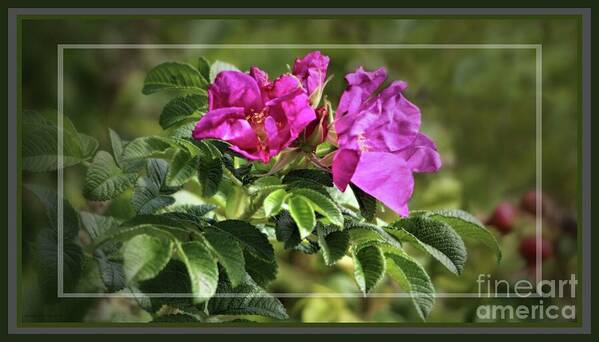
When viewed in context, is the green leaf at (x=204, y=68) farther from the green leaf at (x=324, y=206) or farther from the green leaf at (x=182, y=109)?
the green leaf at (x=324, y=206)

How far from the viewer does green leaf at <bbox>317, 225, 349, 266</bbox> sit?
1.33 metres

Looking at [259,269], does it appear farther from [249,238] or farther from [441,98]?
[441,98]

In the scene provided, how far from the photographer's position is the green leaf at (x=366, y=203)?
1391 millimetres

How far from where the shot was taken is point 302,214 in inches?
50.8

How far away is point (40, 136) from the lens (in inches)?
62.3

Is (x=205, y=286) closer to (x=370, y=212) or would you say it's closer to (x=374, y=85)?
(x=370, y=212)

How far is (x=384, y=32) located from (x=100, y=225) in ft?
4.89

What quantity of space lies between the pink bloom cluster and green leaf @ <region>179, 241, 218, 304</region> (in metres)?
0.16

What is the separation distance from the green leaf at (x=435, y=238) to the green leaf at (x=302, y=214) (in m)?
0.19

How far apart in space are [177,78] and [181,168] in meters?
0.30

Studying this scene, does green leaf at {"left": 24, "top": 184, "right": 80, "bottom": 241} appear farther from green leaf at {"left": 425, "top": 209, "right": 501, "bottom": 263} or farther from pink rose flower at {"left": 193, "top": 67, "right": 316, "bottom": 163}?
green leaf at {"left": 425, "top": 209, "right": 501, "bottom": 263}

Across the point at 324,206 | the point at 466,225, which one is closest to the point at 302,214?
the point at 324,206

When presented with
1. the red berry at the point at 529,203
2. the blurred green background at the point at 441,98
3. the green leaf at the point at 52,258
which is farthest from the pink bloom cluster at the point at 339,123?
the red berry at the point at 529,203
